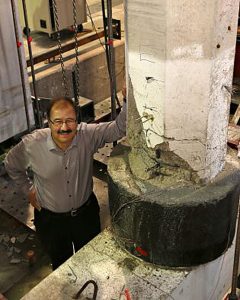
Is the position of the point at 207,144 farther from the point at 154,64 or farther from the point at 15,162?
the point at 15,162

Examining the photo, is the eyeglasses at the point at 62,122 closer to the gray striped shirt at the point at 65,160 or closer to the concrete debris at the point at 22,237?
the gray striped shirt at the point at 65,160

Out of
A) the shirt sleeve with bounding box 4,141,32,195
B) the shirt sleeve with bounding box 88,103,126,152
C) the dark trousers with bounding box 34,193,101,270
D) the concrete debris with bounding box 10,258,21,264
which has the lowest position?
the concrete debris with bounding box 10,258,21,264

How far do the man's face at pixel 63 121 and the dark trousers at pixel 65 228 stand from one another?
25.5 inches

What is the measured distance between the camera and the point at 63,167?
3.31 meters

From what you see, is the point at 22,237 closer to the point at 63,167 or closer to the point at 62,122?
the point at 63,167

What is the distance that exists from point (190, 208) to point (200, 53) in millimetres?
826

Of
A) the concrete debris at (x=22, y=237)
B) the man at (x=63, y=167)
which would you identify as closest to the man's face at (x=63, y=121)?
the man at (x=63, y=167)

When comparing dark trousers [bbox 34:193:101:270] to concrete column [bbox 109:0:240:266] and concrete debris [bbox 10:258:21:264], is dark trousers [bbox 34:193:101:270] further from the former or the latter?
concrete column [bbox 109:0:240:266]

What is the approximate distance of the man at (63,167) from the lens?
3189 millimetres

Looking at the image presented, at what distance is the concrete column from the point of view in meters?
2.21

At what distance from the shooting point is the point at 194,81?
229cm

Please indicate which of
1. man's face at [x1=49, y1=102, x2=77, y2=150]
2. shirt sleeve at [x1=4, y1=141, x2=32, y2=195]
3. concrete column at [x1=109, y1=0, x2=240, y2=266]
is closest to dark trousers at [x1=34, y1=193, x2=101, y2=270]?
shirt sleeve at [x1=4, y1=141, x2=32, y2=195]

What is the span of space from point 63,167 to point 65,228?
55 centimetres

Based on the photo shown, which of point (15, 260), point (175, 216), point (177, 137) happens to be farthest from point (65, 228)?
point (177, 137)
